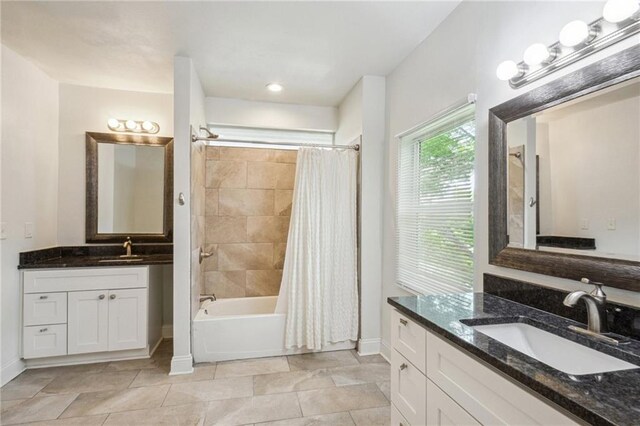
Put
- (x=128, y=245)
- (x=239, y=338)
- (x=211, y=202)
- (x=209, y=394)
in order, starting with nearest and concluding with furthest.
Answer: (x=209, y=394), (x=239, y=338), (x=128, y=245), (x=211, y=202)

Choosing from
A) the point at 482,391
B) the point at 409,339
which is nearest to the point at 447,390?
the point at 482,391

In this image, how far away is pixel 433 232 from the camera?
2.33m

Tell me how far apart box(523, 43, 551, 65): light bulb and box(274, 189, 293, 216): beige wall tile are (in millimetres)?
2772

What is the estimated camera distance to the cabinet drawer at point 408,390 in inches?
51.8

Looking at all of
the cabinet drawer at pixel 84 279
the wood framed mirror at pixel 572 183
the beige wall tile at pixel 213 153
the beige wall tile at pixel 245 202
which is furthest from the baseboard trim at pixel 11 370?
the wood framed mirror at pixel 572 183

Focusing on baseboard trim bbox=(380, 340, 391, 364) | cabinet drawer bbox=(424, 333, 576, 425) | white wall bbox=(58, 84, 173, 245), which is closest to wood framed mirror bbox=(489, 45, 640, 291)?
cabinet drawer bbox=(424, 333, 576, 425)

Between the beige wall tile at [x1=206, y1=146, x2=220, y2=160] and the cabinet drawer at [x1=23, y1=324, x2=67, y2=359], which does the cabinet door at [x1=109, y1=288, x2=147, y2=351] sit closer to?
the cabinet drawer at [x1=23, y1=324, x2=67, y2=359]

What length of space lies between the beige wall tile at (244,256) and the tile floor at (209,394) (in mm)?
1129

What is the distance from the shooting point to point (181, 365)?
260 centimetres

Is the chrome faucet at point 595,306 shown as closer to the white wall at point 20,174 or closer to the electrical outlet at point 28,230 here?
the white wall at point 20,174

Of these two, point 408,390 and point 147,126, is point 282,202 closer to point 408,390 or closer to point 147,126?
point 147,126

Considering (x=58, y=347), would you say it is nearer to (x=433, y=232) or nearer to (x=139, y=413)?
(x=139, y=413)

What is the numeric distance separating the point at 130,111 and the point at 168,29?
57.5 inches

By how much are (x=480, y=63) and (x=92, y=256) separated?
3.72 meters
